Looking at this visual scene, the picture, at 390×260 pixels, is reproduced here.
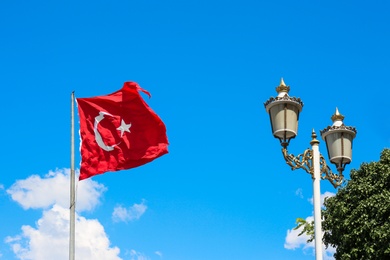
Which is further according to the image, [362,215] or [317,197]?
[362,215]

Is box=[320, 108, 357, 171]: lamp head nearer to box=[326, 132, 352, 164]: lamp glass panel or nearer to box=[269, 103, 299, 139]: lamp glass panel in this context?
box=[326, 132, 352, 164]: lamp glass panel

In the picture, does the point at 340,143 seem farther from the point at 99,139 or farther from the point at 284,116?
the point at 99,139

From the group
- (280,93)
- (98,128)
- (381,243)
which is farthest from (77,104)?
(381,243)

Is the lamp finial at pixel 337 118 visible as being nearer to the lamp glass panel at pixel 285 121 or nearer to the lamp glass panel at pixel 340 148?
the lamp glass panel at pixel 340 148

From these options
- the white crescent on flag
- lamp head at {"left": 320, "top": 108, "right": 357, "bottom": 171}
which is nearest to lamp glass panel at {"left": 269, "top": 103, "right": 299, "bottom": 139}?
lamp head at {"left": 320, "top": 108, "right": 357, "bottom": 171}

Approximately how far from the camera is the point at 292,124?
1052cm

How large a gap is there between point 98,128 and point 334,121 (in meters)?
5.02

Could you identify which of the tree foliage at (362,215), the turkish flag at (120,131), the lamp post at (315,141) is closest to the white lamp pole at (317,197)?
the lamp post at (315,141)

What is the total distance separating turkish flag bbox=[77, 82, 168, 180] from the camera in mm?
13547

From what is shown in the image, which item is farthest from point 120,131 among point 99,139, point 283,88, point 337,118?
point 337,118

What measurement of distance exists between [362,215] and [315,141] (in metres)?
16.9

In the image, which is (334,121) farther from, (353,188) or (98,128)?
(353,188)

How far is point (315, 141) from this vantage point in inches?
433

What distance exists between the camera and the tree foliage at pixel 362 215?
25891 mm
